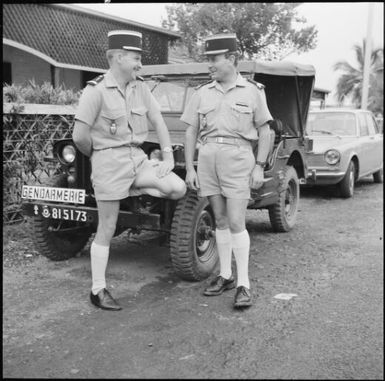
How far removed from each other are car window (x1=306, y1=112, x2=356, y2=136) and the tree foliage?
5.19 m

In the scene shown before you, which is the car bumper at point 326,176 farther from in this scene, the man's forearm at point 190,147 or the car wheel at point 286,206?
the man's forearm at point 190,147

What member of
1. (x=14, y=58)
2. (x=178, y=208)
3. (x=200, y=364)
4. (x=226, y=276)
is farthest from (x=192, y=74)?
(x=14, y=58)

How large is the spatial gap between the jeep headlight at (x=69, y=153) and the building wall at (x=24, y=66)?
9755 millimetres

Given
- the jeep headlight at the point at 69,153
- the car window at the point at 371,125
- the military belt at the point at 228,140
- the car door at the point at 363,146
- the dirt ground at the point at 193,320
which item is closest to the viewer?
the dirt ground at the point at 193,320

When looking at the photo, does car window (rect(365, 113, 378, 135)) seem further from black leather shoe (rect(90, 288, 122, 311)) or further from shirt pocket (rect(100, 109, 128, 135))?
black leather shoe (rect(90, 288, 122, 311))

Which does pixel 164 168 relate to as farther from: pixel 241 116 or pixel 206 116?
pixel 241 116

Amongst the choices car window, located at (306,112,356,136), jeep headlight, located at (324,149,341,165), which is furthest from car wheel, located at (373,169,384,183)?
jeep headlight, located at (324,149,341,165)

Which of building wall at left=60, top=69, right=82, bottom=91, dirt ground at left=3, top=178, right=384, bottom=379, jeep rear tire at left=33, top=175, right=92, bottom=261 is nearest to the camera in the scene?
dirt ground at left=3, top=178, right=384, bottom=379

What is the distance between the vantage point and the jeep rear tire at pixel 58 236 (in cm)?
467

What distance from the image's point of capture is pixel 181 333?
330 centimetres

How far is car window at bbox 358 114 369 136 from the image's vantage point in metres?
10.0

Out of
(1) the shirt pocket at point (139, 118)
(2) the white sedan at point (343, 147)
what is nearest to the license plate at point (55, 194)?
(1) the shirt pocket at point (139, 118)

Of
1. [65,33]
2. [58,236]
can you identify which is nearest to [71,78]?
[65,33]

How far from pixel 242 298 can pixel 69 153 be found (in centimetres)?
204
